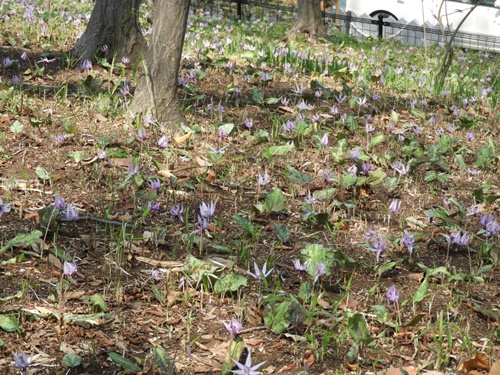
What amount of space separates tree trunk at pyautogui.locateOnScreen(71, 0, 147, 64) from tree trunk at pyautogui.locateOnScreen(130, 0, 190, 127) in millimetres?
1811

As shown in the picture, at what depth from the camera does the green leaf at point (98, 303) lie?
2537 millimetres

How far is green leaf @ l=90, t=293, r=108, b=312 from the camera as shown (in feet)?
8.32

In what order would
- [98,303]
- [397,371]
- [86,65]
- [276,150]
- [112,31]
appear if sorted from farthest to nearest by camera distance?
[112,31] < [86,65] < [276,150] < [98,303] < [397,371]

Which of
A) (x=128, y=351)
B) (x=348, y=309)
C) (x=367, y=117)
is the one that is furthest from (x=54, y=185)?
(x=367, y=117)

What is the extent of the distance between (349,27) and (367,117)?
10.1m

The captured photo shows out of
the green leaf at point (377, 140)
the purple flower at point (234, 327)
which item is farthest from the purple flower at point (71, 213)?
the green leaf at point (377, 140)

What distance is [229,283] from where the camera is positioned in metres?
2.76

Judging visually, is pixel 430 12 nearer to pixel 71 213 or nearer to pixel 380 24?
pixel 380 24

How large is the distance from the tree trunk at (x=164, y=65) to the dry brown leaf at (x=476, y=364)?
2.98m

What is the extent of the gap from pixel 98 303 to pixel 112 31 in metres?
4.45

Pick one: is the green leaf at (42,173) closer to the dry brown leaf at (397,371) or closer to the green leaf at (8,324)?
the green leaf at (8,324)

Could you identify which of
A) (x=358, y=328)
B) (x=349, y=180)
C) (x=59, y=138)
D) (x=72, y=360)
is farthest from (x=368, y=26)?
(x=72, y=360)

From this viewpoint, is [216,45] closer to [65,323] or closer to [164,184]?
[164,184]

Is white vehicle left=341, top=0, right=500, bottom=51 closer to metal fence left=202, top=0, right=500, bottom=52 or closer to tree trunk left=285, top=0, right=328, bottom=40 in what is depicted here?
metal fence left=202, top=0, right=500, bottom=52
